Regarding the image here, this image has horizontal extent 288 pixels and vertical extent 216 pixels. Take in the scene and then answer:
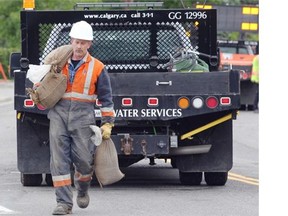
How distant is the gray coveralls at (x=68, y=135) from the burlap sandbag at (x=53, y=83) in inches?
4.5

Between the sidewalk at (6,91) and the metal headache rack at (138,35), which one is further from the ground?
the metal headache rack at (138,35)

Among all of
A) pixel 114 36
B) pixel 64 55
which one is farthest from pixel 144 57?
pixel 64 55

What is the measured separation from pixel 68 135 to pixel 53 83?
490mm

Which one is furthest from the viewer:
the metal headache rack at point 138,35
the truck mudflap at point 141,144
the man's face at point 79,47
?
the metal headache rack at point 138,35

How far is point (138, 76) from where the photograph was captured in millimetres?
11812

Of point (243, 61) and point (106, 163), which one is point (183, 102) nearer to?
point (106, 163)

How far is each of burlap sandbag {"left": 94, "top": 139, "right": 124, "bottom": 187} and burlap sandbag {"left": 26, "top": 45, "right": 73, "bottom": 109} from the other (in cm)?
65

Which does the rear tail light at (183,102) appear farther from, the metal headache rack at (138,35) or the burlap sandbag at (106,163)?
the burlap sandbag at (106,163)

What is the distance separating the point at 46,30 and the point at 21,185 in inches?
69.5

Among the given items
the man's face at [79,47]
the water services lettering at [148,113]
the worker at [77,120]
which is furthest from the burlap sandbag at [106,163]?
the water services lettering at [148,113]

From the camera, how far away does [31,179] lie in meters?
12.2

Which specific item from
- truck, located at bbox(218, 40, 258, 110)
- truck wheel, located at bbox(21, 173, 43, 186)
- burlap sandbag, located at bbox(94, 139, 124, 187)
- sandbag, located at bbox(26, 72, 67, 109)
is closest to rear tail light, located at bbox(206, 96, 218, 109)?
burlap sandbag, located at bbox(94, 139, 124, 187)

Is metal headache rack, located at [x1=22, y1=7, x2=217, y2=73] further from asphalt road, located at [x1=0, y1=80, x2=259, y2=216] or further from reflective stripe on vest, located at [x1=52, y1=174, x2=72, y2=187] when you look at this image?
reflective stripe on vest, located at [x1=52, y1=174, x2=72, y2=187]

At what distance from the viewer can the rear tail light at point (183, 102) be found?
1169cm
